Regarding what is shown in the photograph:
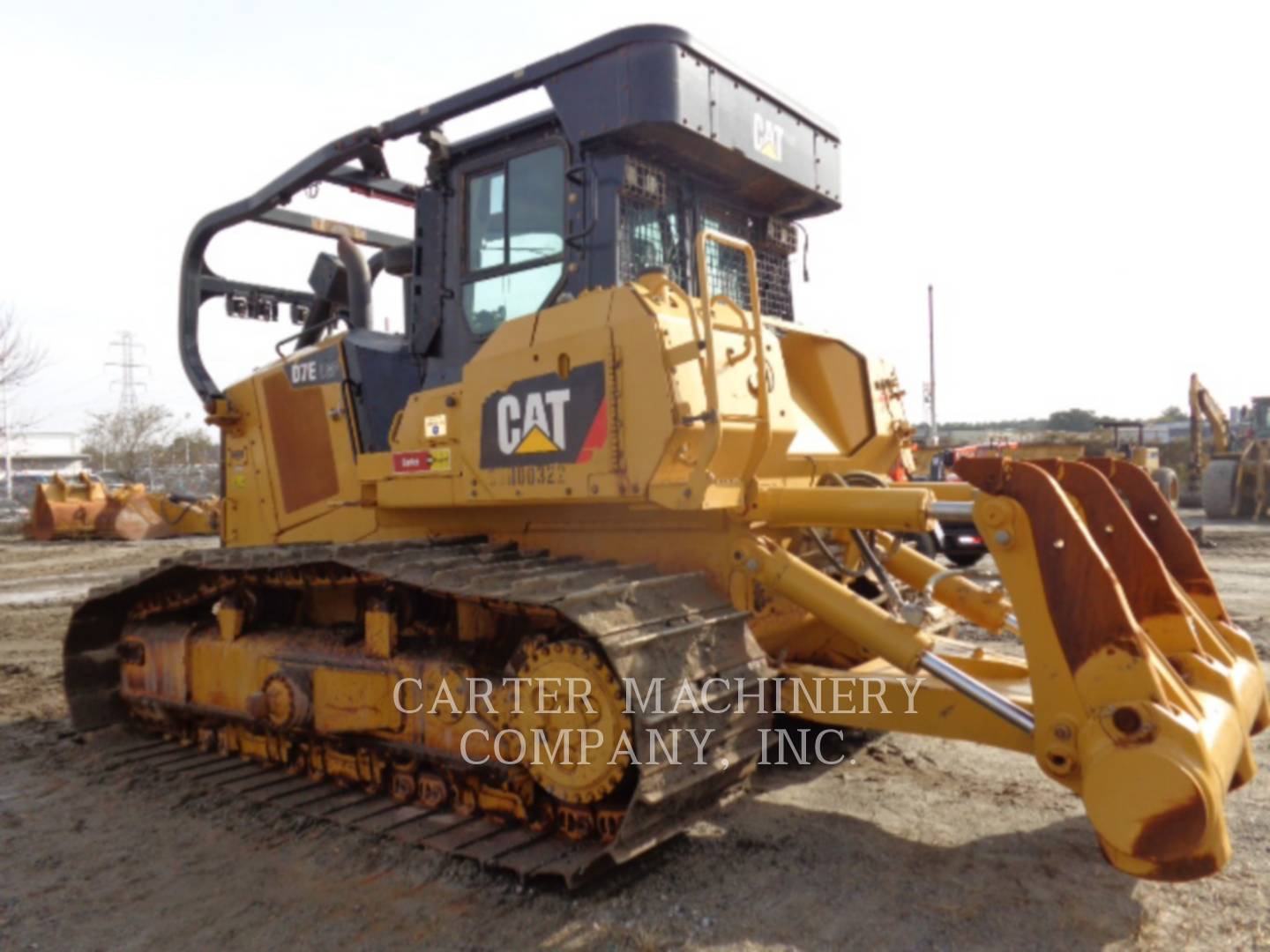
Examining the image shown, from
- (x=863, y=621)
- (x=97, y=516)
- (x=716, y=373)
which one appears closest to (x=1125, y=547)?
(x=863, y=621)

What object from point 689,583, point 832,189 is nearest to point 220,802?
point 689,583

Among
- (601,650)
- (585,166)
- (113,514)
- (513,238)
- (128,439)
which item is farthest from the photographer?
(128,439)

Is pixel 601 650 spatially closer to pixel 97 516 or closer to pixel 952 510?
pixel 952 510

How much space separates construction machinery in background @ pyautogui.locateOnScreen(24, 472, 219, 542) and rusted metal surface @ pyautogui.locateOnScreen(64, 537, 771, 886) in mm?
18854

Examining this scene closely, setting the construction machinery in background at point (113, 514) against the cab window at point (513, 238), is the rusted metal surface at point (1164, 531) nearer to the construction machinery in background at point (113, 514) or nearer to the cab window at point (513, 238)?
the cab window at point (513, 238)

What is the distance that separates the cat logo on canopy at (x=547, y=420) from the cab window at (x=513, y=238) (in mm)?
711

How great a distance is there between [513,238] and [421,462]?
4.19 ft

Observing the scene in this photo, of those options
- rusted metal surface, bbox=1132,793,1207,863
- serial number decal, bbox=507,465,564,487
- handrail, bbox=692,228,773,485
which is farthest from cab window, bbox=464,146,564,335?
rusted metal surface, bbox=1132,793,1207,863

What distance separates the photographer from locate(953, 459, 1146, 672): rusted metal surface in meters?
3.15

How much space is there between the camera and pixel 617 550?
14.9 feet

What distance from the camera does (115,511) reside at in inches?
858

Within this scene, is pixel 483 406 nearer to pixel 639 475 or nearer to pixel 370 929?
pixel 639 475

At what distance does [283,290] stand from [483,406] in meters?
3.66

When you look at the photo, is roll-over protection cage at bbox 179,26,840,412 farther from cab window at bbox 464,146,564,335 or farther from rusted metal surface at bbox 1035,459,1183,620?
rusted metal surface at bbox 1035,459,1183,620
